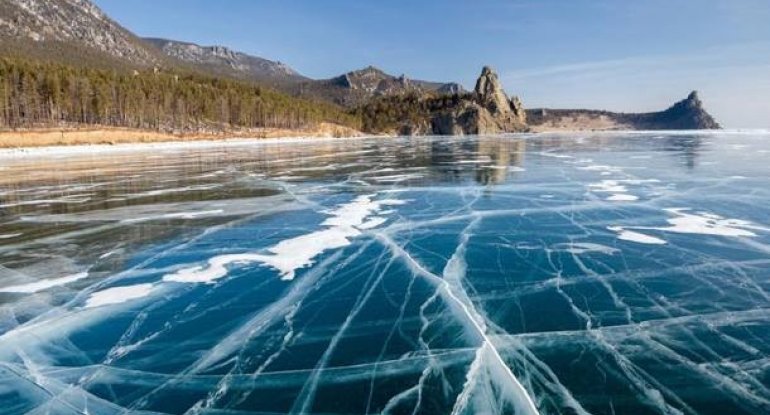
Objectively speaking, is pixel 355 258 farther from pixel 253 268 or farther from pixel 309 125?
pixel 309 125

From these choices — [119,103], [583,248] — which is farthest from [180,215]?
[119,103]

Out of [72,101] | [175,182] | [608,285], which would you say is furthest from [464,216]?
[72,101]

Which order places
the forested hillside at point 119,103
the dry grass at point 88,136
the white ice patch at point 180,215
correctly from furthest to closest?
1. the forested hillside at point 119,103
2. the dry grass at point 88,136
3. the white ice patch at point 180,215

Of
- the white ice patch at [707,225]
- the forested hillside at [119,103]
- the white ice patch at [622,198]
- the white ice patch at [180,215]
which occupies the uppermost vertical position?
the forested hillside at [119,103]

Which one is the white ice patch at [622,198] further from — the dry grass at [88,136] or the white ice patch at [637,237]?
the dry grass at [88,136]

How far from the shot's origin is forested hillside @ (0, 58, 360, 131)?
76.8m

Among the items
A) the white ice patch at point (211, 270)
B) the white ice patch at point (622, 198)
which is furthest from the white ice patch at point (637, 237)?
the white ice patch at point (211, 270)

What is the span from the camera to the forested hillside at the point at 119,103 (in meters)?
76.8

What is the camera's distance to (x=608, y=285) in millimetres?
8469

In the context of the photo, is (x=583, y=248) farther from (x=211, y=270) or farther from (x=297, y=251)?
(x=211, y=270)

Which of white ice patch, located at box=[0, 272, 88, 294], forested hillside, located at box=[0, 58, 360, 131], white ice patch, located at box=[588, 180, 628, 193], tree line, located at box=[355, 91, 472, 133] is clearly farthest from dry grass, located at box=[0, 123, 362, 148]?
tree line, located at box=[355, 91, 472, 133]

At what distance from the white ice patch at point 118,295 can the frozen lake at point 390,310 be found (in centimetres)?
5

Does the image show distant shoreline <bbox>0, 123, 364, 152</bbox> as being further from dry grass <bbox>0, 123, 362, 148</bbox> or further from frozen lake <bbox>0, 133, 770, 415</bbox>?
frozen lake <bbox>0, 133, 770, 415</bbox>

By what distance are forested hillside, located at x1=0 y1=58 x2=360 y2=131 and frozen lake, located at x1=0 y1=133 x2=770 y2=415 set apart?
239 feet
